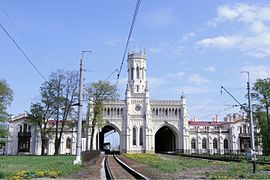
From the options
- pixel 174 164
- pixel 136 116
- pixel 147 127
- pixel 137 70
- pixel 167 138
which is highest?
pixel 137 70

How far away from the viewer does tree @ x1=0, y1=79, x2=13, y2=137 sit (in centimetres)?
5110

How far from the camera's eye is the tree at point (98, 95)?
206 ft

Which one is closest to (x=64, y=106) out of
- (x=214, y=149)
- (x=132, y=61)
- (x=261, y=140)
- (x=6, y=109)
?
(x=6, y=109)

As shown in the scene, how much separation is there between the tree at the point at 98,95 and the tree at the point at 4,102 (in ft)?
45.5

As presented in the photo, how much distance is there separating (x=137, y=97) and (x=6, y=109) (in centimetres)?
3936

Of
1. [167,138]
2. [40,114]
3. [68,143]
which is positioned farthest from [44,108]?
[167,138]

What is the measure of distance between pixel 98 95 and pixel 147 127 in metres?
22.2

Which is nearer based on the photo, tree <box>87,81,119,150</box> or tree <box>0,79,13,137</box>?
tree <box>0,79,13,137</box>

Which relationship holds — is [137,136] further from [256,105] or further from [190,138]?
[256,105]

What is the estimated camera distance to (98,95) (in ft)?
209

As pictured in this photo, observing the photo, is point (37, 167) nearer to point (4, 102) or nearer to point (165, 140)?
point (4, 102)

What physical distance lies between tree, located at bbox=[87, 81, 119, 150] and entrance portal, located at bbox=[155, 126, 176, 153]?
1198 inches

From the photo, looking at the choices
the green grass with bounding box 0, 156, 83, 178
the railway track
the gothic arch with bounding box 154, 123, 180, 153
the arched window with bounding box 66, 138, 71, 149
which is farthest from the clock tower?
the railway track

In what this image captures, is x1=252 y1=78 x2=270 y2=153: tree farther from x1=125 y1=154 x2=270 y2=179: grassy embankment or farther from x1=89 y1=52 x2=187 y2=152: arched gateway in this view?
x1=89 y1=52 x2=187 y2=152: arched gateway
